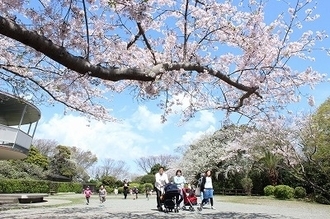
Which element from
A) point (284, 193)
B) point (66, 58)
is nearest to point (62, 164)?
point (284, 193)

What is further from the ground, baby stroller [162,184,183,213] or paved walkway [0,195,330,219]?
baby stroller [162,184,183,213]

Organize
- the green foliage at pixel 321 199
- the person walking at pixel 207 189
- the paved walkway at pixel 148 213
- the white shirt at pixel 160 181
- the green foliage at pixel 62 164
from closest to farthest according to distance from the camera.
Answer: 1. the paved walkway at pixel 148 213
2. the white shirt at pixel 160 181
3. the person walking at pixel 207 189
4. the green foliage at pixel 321 199
5. the green foliage at pixel 62 164

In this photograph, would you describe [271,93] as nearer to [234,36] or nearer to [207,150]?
[234,36]

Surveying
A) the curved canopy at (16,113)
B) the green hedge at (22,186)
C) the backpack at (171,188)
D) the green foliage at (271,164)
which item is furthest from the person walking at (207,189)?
the green hedge at (22,186)

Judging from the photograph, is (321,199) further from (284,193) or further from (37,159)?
(37,159)

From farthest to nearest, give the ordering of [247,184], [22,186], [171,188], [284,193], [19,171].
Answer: [19,171] < [247,184] < [22,186] < [284,193] < [171,188]

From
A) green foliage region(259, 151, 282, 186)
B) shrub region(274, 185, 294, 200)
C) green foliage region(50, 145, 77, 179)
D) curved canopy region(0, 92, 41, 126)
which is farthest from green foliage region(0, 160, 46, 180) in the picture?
shrub region(274, 185, 294, 200)

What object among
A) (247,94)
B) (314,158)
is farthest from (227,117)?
(314,158)

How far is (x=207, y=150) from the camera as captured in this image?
3275 cm

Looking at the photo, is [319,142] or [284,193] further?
[284,193]

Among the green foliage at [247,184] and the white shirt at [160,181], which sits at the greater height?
the green foliage at [247,184]

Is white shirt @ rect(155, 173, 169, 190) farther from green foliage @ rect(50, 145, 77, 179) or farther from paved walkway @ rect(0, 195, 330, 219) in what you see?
green foliage @ rect(50, 145, 77, 179)

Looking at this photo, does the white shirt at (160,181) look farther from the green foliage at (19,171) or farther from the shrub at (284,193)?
the green foliage at (19,171)

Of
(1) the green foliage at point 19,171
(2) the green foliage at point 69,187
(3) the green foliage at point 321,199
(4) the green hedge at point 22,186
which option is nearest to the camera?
(3) the green foliage at point 321,199
